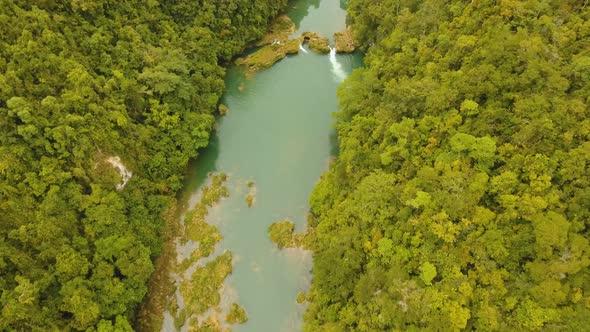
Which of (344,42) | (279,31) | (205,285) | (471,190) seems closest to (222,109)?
(279,31)

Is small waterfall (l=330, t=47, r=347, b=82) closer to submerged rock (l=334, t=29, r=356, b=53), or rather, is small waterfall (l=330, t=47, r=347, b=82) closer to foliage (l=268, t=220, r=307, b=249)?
submerged rock (l=334, t=29, r=356, b=53)

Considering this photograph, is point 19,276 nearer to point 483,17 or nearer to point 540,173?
point 540,173

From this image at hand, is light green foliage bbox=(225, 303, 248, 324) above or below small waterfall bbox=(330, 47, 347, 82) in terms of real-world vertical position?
below

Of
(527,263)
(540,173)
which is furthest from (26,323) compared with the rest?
(540,173)

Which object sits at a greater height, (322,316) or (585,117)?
(585,117)

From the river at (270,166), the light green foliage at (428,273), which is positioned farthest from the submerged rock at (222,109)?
the light green foliage at (428,273)

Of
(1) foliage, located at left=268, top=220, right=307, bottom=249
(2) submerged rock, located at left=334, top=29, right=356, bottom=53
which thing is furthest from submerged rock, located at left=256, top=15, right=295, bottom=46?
(1) foliage, located at left=268, top=220, right=307, bottom=249

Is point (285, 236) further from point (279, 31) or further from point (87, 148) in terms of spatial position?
point (279, 31)
